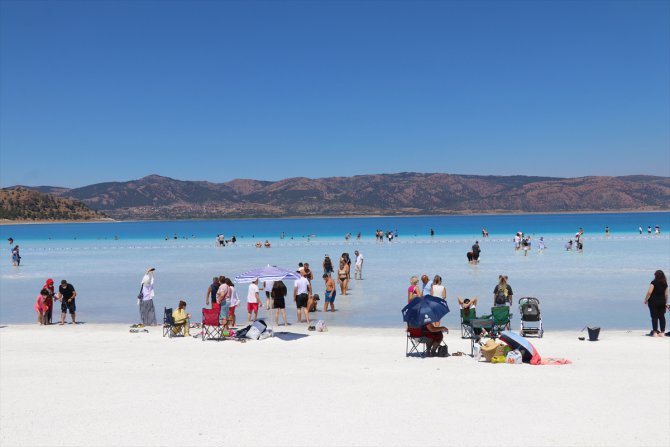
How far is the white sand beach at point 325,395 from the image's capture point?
7.96 metres

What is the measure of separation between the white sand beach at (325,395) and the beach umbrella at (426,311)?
2.66 feet

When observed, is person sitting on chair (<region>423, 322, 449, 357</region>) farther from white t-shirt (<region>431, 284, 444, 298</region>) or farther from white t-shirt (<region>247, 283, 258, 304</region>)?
white t-shirt (<region>247, 283, 258, 304</region>)

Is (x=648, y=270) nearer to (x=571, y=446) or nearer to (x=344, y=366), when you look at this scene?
(x=344, y=366)

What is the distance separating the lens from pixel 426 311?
1251 centimetres

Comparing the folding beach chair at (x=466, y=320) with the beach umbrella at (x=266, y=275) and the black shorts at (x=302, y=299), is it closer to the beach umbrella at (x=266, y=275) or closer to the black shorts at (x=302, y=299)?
the beach umbrella at (x=266, y=275)

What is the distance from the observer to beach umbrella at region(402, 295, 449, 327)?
1245 centimetres

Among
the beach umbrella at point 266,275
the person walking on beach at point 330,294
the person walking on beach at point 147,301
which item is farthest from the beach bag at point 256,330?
the person walking on beach at point 330,294

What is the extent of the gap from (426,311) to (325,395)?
3.49 meters

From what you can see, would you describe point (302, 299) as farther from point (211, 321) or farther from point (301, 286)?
point (211, 321)

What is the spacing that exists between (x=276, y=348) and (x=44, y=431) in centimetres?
603

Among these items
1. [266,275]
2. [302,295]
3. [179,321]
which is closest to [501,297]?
[302,295]

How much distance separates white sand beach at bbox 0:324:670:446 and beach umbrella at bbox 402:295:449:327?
31.9 inches

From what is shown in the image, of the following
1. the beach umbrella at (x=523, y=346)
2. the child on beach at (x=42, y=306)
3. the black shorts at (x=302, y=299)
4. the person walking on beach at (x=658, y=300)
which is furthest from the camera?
the child on beach at (x=42, y=306)

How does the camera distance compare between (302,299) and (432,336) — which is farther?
(302,299)
